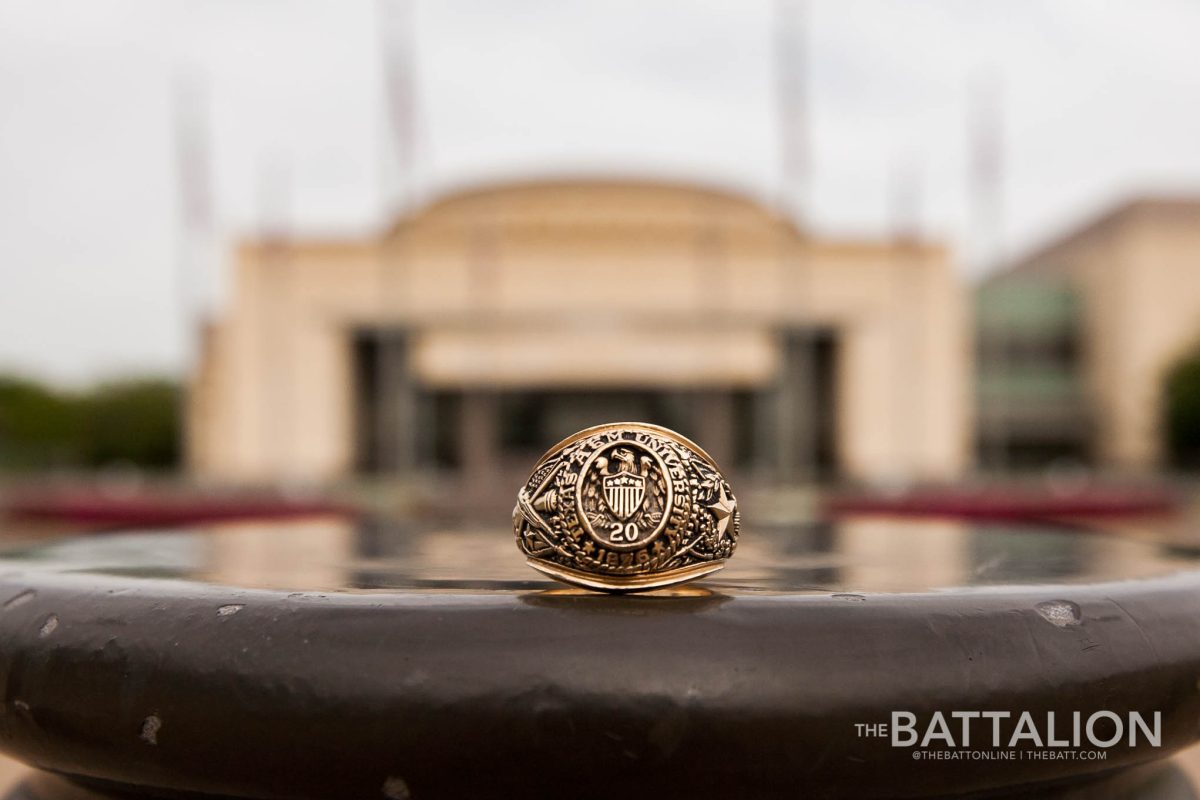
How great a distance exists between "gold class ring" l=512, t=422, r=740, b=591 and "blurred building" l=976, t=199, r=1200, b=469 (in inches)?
1341

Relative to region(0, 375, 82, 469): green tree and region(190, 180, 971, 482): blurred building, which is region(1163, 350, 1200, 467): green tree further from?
region(0, 375, 82, 469): green tree

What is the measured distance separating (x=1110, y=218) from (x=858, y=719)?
39289mm

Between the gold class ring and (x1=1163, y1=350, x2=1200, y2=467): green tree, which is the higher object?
the gold class ring

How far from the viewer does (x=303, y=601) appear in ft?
4.94

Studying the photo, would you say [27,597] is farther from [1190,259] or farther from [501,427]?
[1190,259]

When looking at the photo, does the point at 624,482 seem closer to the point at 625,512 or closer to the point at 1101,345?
the point at 625,512

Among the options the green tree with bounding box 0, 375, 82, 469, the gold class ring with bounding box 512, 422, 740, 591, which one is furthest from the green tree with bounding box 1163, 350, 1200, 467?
the green tree with bounding box 0, 375, 82, 469

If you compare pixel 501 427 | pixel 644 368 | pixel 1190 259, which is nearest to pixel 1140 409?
pixel 1190 259

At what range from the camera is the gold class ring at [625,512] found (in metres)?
1.53

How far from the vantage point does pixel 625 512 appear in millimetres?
1525

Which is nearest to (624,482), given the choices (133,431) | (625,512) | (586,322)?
(625,512)

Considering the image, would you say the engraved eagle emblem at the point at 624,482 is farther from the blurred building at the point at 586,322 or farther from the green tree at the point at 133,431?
the green tree at the point at 133,431

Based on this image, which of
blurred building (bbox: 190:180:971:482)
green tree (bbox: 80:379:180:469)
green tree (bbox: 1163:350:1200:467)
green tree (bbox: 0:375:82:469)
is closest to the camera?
blurred building (bbox: 190:180:971:482)

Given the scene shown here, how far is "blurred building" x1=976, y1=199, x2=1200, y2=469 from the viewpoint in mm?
33844
